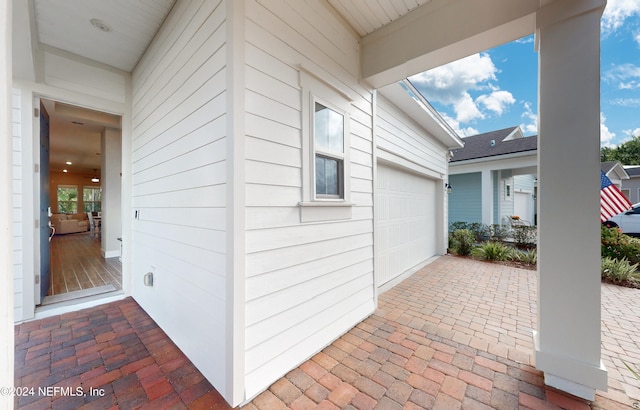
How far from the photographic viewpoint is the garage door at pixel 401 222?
13.9ft

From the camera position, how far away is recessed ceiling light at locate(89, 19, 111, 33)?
8.52 feet

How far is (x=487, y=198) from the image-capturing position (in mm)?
8477

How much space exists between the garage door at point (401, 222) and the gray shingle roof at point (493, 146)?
146 inches

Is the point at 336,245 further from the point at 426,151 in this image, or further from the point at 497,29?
the point at 426,151

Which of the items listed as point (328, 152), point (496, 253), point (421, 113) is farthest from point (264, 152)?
point (496, 253)

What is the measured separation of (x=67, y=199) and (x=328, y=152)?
55.0ft

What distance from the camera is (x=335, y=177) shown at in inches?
105

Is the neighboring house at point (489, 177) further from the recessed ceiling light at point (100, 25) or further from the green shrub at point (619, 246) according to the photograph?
the recessed ceiling light at point (100, 25)

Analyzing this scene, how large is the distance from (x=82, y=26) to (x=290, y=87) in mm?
2558

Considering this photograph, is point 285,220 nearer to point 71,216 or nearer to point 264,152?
point 264,152

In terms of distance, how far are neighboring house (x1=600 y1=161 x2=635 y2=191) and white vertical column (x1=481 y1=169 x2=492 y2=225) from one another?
7.05 meters

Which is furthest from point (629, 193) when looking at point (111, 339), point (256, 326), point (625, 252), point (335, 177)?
point (111, 339)

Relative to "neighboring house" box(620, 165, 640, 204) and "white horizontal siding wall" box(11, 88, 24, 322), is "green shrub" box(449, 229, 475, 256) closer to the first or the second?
"white horizontal siding wall" box(11, 88, 24, 322)

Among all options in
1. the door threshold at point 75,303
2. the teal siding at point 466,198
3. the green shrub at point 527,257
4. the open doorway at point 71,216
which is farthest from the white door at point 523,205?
the open doorway at point 71,216
